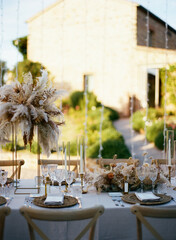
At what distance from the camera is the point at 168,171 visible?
303 centimetres

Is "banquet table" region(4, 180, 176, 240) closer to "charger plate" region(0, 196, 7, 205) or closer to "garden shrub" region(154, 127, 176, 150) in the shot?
"charger plate" region(0, 196, 7, 205)

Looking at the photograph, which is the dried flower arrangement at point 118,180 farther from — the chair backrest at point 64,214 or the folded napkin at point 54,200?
the chair backrest at point 64,214

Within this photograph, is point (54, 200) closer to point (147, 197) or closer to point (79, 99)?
point (147, 197)

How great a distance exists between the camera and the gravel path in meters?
7.87

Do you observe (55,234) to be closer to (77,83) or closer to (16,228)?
(16,228)

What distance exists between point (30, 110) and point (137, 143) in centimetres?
665

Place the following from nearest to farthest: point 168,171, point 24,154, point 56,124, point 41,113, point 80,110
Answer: point 41,113
point 56,124
point 168,171
point 24,154
point 80,110

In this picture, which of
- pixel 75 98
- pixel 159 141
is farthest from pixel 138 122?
pixel 75 98

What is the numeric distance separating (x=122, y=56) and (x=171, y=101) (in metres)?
2.70

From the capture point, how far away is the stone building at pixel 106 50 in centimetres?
1173

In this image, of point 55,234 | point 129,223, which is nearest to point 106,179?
point 129,223

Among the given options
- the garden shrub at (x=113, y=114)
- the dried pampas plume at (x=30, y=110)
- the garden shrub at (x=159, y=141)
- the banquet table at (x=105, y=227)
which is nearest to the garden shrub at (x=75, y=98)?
the garden shrub at (x=113, y=114)

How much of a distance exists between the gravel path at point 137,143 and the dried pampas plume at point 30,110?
174 inches

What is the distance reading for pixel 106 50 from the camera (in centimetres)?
1243
